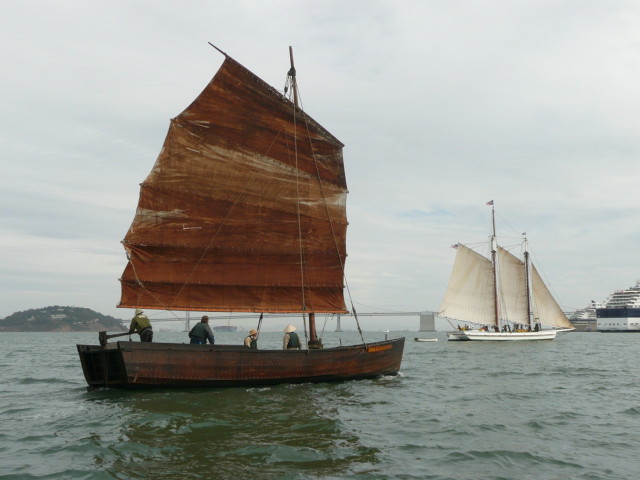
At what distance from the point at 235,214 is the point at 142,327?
539 centimetres

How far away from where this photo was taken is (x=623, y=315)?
399 feet

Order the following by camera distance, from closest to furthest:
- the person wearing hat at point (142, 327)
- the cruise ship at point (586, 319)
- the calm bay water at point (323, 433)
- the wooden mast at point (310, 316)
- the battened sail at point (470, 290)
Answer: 1. the calm bay water at point (323, 433)
2. the person wearing hat at point (142, 327)
3. the wooden mast at point (310, 316)
4. the battened sail at point (470, 290)
5. the cruise ship at point (586, 319)

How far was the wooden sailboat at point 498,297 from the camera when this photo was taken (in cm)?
6150

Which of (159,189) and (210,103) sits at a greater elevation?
(210,103)

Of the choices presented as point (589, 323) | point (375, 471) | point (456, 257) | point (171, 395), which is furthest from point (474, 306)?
point (589, 323)

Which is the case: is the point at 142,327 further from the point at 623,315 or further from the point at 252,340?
the point at 623,315

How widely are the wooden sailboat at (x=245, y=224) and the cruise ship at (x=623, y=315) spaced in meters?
119

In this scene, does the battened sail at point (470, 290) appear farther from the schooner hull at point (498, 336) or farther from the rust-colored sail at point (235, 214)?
the rust-colored sail at point (235, 214)

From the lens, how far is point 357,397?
54.9 feet

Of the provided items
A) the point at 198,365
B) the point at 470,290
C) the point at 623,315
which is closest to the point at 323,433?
the point at 198,365

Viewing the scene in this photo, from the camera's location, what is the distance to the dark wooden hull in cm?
1619

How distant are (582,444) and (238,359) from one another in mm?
10194

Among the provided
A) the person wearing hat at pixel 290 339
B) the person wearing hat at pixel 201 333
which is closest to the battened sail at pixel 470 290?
the person wearing hat at pixel 290 339

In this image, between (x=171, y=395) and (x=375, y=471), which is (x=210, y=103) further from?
(x=375, y=471)
